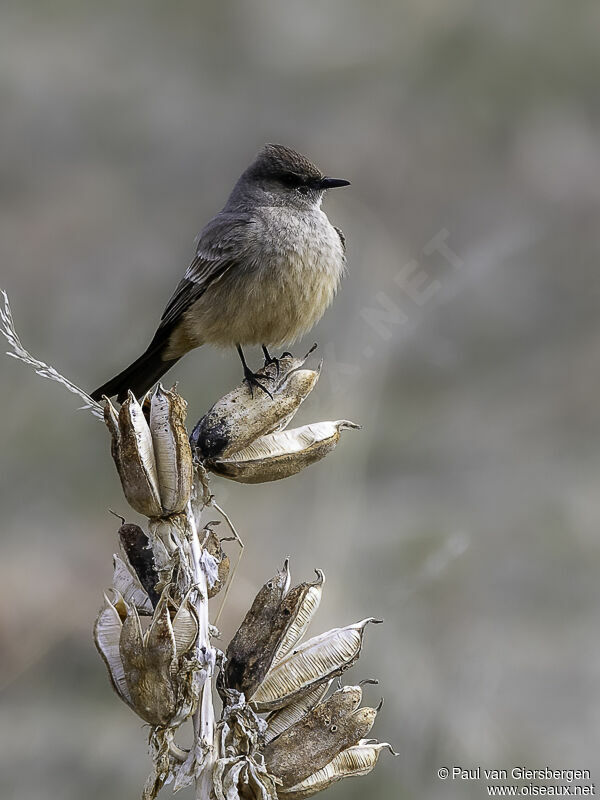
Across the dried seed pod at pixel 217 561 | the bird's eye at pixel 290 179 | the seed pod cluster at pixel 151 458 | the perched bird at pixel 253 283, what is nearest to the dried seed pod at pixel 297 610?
the dried seed pod at pixel 217 561

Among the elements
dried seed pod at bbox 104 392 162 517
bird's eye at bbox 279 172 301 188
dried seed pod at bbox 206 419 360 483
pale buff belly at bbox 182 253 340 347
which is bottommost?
dried seed pod at bbox 104 392 162 517

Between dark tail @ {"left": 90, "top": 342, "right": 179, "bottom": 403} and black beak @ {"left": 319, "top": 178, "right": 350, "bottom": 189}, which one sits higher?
black beak @ {"left": 319, "top": 178, "right": 350, "bottom": 189}

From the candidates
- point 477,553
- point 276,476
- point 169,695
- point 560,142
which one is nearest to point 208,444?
point 276,476

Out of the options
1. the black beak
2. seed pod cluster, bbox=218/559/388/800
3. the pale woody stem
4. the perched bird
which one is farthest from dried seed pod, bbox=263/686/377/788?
the black beak

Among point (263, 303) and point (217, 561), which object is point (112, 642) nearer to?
point (217, 561)

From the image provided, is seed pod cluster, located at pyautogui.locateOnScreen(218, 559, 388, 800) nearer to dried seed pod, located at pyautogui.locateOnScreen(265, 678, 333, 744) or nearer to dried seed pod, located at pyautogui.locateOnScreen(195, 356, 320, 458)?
dried seed pod, located at pyautogui.locateOnScreen(265, 678, 333, 744)

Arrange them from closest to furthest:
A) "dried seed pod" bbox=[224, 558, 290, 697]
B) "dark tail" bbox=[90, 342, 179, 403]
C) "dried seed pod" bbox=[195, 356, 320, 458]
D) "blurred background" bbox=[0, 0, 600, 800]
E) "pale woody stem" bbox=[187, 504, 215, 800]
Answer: "pale woody stem" bbox=[187, 504, 215, 800], "dried seed pod" bbox=[224, 558, 290, 697], "dried seed pod" bbox=[195, 356, 320, 458], "dark tail" bbox=[90, 342, 179, 403], "blurred background" bbox=[0, 0, 600, 800]

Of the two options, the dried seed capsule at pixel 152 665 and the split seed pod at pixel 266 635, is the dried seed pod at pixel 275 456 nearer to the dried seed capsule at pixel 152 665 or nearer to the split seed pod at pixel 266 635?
the split seed pod at pixel 266 635

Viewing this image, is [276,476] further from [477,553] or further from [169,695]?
[477,553]
